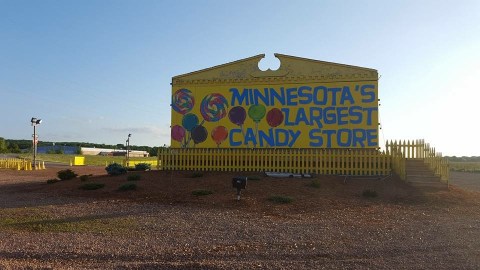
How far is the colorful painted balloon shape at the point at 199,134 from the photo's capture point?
68.7 ft

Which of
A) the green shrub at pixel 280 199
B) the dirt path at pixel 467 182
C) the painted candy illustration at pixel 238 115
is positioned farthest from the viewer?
the dirt path at pixel 467 182

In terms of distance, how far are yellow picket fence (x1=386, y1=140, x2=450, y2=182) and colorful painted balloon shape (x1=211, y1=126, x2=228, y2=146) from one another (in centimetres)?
735

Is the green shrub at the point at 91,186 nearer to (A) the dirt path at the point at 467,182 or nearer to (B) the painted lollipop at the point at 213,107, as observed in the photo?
(B) the painted lollipop at the point at 213,107

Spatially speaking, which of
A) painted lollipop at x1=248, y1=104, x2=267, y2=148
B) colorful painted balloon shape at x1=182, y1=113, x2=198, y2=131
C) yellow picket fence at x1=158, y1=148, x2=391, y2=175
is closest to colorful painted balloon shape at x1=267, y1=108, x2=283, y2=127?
painted lollipop at x1=248, y1=104, x2=267, y2=148

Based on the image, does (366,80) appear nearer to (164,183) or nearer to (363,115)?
(363,115)

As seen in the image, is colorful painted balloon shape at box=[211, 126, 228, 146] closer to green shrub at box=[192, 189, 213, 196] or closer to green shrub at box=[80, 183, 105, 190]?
green shrub at box=[80, 183, 105, 190]

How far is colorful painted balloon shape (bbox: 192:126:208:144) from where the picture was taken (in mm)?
20953

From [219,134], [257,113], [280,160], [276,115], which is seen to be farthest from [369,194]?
→ [219,134]

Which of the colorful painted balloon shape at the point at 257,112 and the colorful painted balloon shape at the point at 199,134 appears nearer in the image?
the colorful painted balloon shape at the point at 257,112

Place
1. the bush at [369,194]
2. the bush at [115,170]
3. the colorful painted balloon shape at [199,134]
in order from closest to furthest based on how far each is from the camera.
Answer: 1. the bush at [369,194]
2. the bush at [115,170]
3. the colorful painted balloon shape at [199,134]

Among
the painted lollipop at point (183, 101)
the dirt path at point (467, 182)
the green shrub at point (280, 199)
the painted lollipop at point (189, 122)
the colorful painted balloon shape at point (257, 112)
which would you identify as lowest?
the dirt path at point (467, 182)

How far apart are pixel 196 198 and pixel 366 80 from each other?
9.88m

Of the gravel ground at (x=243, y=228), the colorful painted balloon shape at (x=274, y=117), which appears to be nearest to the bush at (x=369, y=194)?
the gravel ground at (x=243, y=228)

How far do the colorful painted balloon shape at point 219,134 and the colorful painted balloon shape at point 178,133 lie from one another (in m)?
1.61
